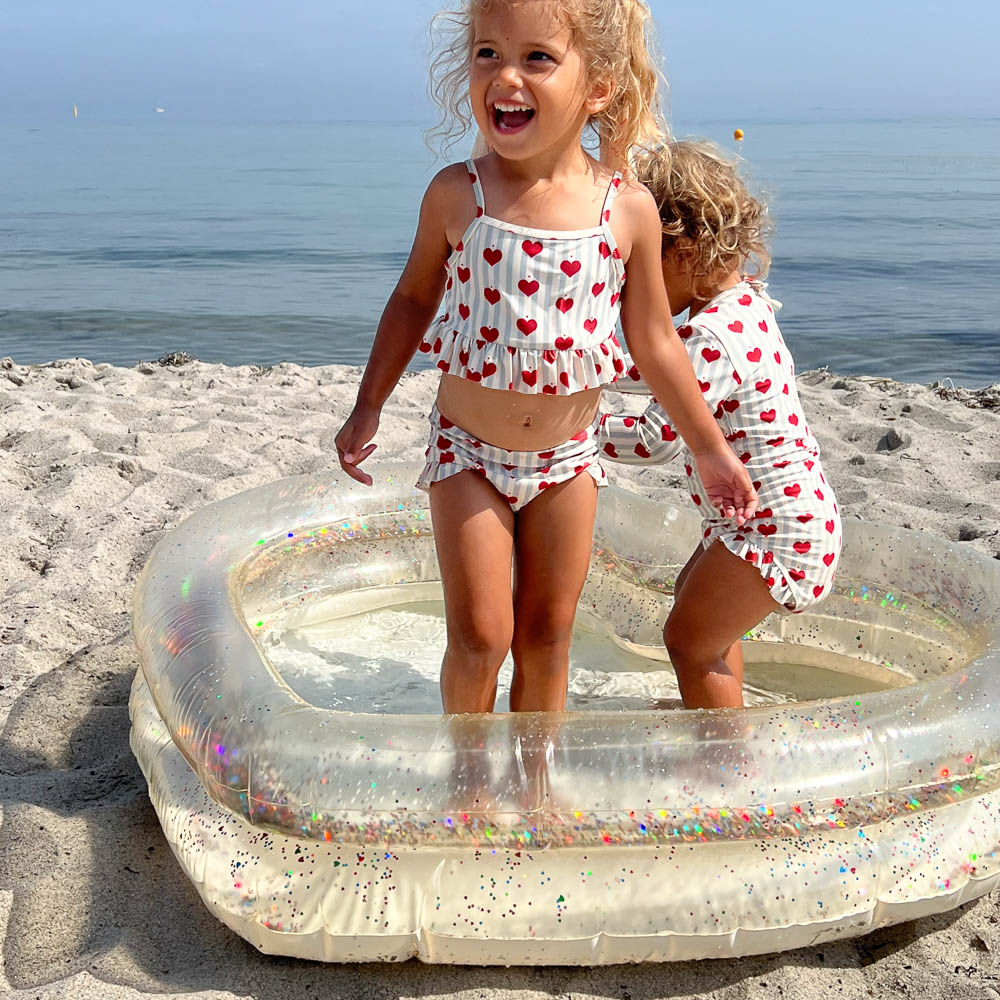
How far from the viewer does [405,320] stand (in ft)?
7.55

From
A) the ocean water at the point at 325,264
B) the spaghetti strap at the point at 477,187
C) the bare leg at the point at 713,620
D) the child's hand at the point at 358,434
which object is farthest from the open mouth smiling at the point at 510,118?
the bare leg at the point at 713,620

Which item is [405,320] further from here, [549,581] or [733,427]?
[733,427]

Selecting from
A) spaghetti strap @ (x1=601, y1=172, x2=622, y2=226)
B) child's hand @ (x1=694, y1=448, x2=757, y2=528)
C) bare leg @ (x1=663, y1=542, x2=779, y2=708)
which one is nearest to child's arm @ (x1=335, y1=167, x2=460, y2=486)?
spaghetti strap @ (x1=601, y1=172, x2=622, y2=226)

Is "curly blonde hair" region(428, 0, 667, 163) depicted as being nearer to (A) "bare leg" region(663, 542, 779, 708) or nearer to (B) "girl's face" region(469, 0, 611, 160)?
(B) "girl's face" region(469, 0, 611, 160)

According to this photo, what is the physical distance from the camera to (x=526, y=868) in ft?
6.46

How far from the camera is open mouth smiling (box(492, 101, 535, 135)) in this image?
6.67 ft

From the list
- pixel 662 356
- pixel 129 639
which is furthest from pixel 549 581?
pixel 129 639

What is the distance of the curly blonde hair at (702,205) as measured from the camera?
7.95 ft

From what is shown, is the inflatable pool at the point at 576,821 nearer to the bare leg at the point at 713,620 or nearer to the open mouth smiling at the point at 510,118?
the bare leg at the point at 713,620

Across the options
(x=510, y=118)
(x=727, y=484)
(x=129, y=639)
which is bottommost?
(x=129, y=639)

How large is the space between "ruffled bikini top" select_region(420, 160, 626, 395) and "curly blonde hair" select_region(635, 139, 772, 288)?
30cm

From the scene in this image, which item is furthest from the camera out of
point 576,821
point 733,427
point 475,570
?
point 733,427

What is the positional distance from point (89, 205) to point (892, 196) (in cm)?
1226

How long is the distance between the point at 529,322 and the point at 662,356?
267 millimetres
